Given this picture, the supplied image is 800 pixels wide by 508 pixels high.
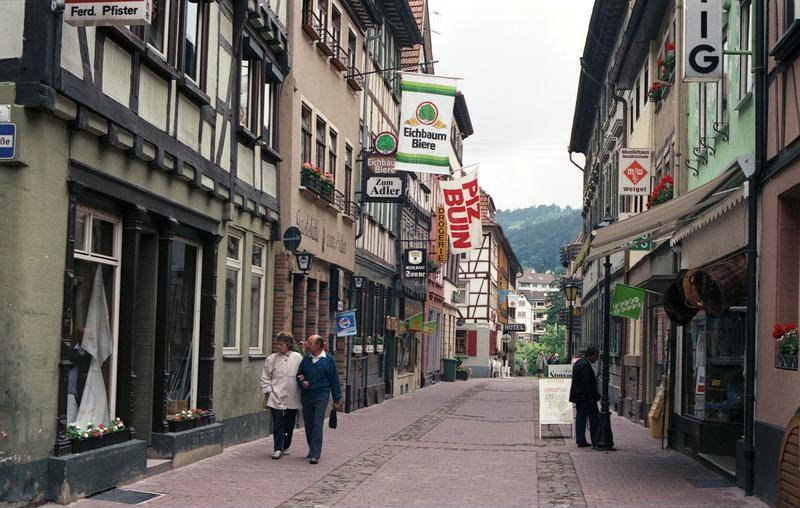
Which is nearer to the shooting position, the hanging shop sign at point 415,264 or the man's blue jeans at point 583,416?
the man's blue jeans at point 583,416

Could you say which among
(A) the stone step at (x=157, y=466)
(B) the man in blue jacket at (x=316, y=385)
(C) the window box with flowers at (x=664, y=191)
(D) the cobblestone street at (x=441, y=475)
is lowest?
(D) the cobblestone street at (x=441, y=475)

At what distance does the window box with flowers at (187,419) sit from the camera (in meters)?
14.1

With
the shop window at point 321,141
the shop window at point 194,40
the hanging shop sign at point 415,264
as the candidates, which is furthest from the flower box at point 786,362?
the hanging shop sign at point 415,264

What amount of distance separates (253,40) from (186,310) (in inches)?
184

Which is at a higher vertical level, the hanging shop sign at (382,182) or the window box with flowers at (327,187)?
the hanging shop sign at (382,182)

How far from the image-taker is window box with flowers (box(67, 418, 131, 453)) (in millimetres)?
10836

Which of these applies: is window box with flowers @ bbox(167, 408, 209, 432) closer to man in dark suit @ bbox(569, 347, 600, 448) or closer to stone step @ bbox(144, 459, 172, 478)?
stone step @ bbox(144, 459, 172, 478)

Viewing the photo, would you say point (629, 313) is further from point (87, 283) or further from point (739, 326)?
point (87, 283)

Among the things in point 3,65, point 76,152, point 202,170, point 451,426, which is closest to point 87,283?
point 76,152

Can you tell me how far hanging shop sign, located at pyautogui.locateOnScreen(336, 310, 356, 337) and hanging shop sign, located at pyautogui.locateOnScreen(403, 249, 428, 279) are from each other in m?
12.5

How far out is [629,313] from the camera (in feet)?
60.5

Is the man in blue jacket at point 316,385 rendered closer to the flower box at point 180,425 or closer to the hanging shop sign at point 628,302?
the flower box at point 180,425

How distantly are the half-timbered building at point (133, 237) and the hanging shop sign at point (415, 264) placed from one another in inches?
637

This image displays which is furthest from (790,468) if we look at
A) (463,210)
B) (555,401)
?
(463,210)
